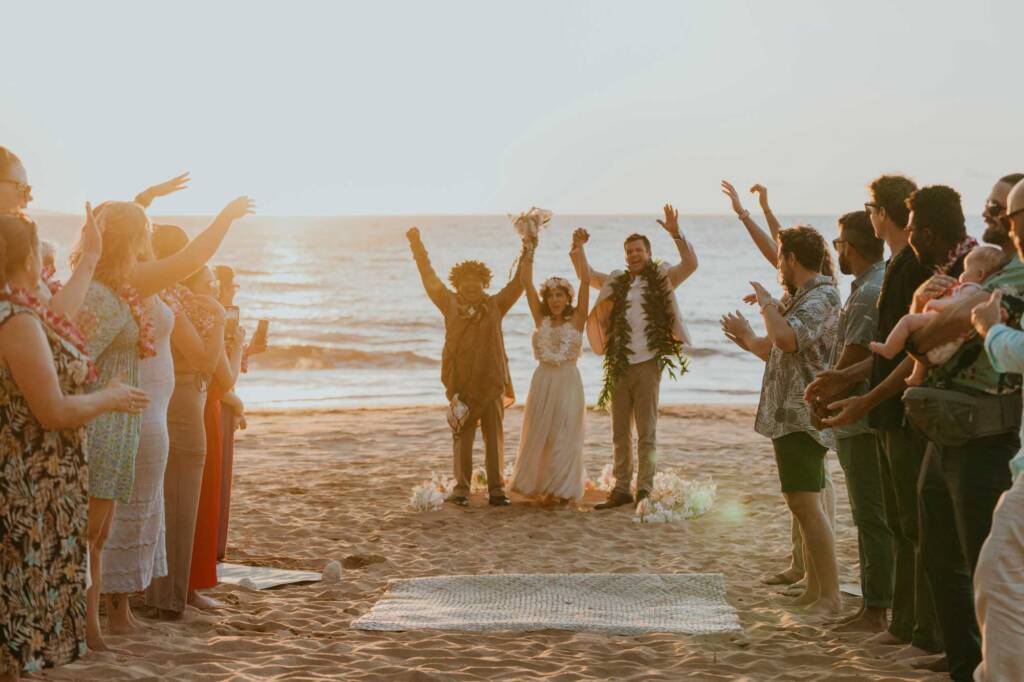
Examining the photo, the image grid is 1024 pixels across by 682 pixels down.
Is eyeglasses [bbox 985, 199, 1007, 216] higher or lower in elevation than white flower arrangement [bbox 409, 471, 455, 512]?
higher

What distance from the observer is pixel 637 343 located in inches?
375

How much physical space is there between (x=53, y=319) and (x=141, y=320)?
0.92m

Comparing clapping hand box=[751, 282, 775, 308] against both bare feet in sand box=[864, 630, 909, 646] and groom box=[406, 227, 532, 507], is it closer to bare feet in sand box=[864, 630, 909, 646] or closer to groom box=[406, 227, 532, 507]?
bare feet in sand box=[864, 630, 909, 646]

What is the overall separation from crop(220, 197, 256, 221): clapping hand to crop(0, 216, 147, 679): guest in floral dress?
4.18 ft

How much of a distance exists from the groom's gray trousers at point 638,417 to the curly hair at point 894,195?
13.2ft

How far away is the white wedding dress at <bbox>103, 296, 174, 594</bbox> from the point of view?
224 inches

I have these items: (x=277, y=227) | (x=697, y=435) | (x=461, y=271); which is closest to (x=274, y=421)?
(x=697, y=435)

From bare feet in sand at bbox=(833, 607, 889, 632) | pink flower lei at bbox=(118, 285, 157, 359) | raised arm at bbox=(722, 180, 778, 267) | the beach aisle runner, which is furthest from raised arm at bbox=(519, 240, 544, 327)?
pink flower lei at bbox=(118, 285, 157, 359)

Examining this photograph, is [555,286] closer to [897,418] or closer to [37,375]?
[897,418]

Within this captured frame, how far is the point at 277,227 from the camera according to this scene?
12575 cm

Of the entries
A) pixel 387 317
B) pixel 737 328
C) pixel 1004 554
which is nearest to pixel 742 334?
pixel 737 328

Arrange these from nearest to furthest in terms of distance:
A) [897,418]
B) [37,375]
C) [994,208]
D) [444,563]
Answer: [37,375] < [994,208] < [897,418] < [444,563]

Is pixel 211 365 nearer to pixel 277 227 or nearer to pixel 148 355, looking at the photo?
pixel 148 355

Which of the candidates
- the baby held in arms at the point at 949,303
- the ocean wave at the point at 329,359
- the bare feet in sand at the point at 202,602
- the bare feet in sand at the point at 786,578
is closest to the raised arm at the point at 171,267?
the bare feet in sand at the point at 202,602
